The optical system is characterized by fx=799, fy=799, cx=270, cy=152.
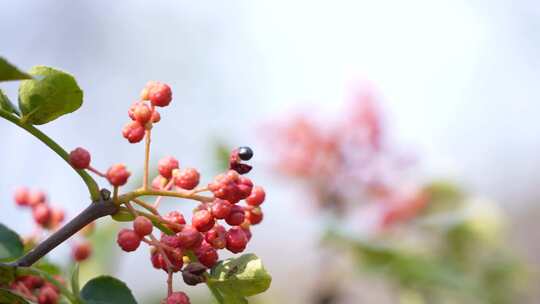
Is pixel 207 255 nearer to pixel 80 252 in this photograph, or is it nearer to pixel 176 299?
pixel 176 299

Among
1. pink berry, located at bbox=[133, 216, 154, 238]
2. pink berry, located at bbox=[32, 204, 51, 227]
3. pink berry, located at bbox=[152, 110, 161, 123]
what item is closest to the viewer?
Answer: pink berry, located at bbox=[133, 216, 154, 238]

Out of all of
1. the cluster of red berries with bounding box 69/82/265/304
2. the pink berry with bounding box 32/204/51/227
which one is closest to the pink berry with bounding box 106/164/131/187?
the cluster of red berries with bounding box 69/82/265/304

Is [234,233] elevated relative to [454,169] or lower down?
lower down

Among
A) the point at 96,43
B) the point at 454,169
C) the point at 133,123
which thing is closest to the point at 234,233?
the point at 133,123

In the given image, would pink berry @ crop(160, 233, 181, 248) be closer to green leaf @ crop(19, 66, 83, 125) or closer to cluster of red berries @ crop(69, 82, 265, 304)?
cluster of red berries @ crop(69, 82, 265, 304)

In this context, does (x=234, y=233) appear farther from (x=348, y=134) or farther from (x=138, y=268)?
(x=138, y=268)

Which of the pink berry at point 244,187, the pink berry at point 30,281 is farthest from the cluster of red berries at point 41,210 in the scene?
the pink berry at point 244,187
